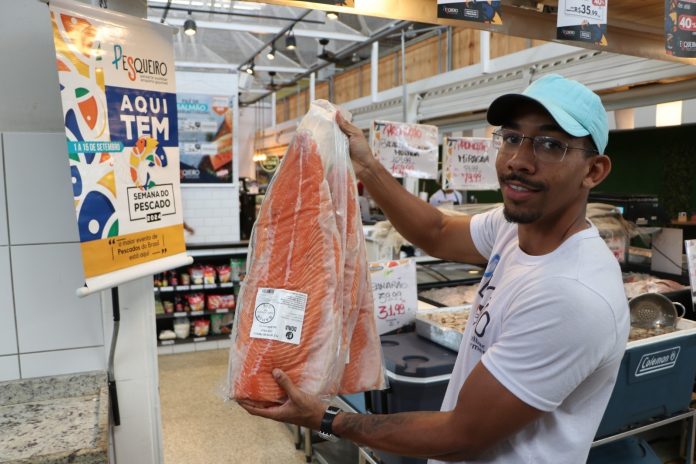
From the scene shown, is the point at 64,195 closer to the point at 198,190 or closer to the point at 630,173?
the point at 198,190

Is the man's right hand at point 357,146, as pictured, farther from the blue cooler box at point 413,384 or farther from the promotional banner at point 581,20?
the promotional banner at point 581,20

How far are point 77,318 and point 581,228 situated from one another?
1695 mm

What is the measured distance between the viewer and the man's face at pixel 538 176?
1.16 m

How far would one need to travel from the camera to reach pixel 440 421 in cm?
118

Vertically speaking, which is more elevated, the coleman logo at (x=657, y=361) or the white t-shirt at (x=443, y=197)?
the white t-shirt at (x=443, y=197)

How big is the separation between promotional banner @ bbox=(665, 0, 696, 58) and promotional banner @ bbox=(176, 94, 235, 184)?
4.44 metres

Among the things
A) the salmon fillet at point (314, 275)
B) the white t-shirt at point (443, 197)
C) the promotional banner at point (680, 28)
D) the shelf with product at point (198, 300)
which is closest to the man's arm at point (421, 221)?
the salmon fillet at point (314, 275)

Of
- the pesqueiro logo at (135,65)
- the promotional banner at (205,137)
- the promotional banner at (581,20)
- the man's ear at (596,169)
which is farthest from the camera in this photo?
the promotional banner at (205,137)

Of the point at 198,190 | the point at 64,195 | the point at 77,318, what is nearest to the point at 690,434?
the point at 77,318

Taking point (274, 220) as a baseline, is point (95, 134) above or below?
above

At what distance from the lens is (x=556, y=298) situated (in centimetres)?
109

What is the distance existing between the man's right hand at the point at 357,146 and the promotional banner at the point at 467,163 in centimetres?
309

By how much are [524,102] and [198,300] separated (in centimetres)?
494

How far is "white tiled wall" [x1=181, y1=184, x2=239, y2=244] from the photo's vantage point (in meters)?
5.81
